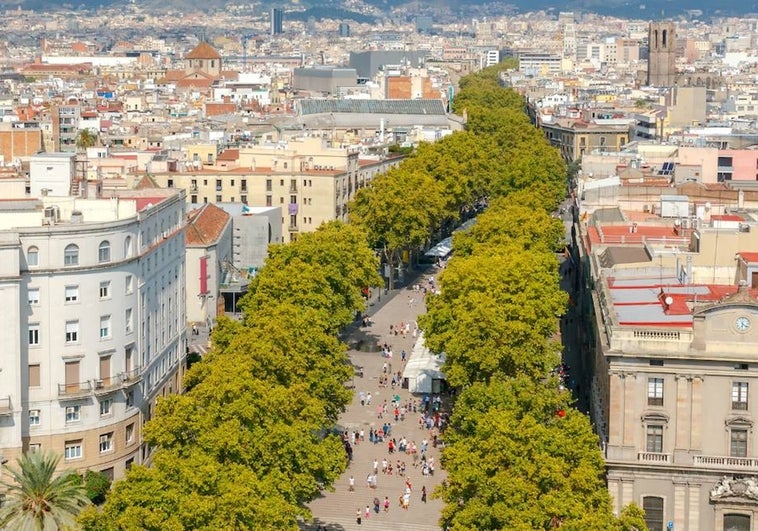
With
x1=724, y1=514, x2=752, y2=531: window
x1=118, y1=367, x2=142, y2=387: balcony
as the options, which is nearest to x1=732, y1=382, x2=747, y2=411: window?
x1=724, y1=514, x2=752, y2=531: window

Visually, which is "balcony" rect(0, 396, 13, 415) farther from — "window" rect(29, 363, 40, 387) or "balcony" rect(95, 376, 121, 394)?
"balcony" rect(95, 376, 121, 394)

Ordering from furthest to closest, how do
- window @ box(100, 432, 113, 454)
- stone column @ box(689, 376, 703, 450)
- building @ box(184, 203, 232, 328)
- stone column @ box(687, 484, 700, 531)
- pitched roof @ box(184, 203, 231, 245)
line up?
1. pitched roof @ box(184, 203, 231, 245)
2. building @ box(184, 203, 232, 328)
3. window @ box(100, 432, 113, 454)
4. stone column @ box(689, 376, 703, 450)
5. stone column @ box(687, 484, 700, 531)

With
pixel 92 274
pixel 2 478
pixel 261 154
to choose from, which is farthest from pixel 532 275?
pixel 261 154

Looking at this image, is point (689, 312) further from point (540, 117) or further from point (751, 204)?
point (540, 117)

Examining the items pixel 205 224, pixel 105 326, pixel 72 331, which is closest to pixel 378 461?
pixel 105 326

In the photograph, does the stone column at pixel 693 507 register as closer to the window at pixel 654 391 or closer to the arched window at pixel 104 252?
the window at pixel 654 391
